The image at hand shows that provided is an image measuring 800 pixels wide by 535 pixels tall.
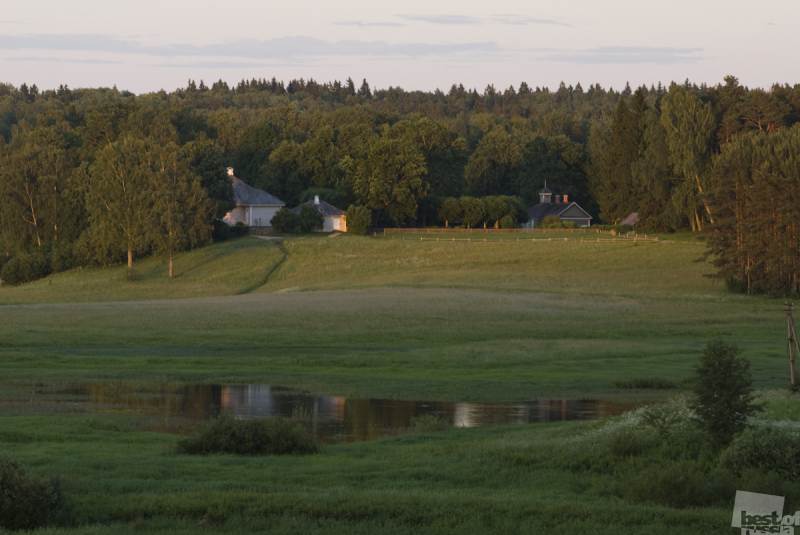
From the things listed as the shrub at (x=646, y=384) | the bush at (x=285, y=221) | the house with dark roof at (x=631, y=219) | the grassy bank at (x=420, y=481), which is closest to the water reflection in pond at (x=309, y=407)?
the grassy bank at (x=420, y=481)

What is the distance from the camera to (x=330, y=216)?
111625mm

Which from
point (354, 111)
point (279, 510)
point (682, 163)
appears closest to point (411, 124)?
point (354, 111)

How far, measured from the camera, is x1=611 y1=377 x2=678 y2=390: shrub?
83.6 feet

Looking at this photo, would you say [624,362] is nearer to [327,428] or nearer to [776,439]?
[327,428]

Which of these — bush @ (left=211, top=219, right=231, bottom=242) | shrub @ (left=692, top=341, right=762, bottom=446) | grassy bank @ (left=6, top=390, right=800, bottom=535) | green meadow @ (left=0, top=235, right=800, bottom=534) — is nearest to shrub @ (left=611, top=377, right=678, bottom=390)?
green meadow @ (left=0, top=235, right=800, bottom=534)

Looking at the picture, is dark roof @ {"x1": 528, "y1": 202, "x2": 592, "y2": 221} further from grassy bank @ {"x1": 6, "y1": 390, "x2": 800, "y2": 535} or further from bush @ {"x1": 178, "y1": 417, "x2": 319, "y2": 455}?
bush @ {"x1": 178, "y1": 417, "x2": 319, "y2": 455}

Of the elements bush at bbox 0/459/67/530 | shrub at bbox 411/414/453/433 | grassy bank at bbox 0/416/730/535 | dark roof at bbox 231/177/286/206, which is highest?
dark roof at bbox 231/177/286/206

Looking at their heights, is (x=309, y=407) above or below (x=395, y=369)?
above

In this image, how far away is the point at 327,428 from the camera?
19516 mm

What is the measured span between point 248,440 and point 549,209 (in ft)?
394

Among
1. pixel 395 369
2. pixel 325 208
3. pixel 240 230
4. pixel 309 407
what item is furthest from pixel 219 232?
pixel 309 407

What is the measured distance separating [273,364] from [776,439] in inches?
801

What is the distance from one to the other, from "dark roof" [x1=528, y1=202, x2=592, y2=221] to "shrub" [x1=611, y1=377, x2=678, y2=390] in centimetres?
10498

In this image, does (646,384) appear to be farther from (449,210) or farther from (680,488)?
(449,210)
